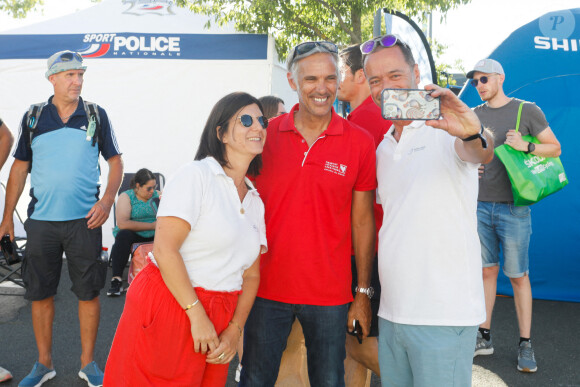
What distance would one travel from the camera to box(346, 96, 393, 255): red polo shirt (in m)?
2.72

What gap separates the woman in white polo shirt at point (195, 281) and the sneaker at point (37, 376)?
185 cm

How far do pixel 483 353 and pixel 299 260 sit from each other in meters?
2.54

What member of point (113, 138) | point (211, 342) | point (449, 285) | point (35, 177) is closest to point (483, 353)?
point (449, 285)

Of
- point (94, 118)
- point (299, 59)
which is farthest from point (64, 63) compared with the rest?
point (299, 59)

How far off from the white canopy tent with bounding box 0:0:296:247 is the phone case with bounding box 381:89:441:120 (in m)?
5.97

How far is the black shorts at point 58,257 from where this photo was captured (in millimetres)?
3383

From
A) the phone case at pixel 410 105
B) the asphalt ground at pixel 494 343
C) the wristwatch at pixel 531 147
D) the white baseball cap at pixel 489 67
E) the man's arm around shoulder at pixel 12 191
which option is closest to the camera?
the phone case at pixel 410 105

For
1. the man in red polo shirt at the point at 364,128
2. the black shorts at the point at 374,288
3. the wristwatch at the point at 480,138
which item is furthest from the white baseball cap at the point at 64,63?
the wristwatch at the point at 480,138

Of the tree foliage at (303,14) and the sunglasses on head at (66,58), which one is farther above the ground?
the tree foliage at (303,14)

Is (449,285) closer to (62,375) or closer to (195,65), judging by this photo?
(62,375)

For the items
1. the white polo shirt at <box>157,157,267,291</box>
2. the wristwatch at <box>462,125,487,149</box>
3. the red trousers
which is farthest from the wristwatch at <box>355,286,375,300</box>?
the wristwatch at <box>462,125,487,149</box>

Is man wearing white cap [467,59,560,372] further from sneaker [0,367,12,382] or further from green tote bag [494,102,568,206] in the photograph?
sneaker [0,367,12,382]

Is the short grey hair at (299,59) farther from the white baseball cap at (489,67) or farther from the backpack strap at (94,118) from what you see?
the white baseball cap at (489,67)

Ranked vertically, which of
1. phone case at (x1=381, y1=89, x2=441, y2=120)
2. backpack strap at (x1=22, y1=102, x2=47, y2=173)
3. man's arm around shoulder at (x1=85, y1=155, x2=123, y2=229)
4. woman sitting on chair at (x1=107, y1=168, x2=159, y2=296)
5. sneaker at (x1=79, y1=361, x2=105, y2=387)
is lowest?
sneaker at (x1=79, y1=361, x2=105, y2=387)
